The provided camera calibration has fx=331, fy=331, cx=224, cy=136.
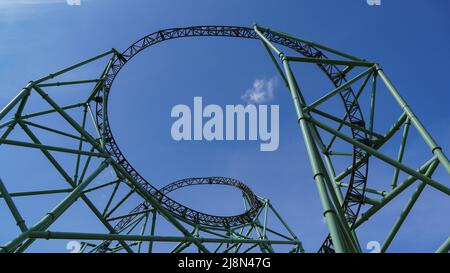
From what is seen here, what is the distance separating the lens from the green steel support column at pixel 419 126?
7.18 metres

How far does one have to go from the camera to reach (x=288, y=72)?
9234 millimetres

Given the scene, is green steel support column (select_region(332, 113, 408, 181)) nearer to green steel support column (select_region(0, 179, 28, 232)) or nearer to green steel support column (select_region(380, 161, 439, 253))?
green steel support column (select_region(380, 161, 439, 253))

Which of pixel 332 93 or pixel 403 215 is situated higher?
pixel 332 93

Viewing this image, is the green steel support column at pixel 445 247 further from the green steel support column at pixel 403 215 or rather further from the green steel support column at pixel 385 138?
the green steel support column at pixel 385 138

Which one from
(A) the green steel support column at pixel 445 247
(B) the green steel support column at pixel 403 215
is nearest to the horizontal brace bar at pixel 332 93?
(B) the green steel support column at pixel 403 215

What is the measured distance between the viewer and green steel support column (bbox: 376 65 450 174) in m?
7.18

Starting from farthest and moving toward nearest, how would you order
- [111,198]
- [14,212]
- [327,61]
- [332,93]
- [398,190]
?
1. [111,198]
2. [327,61]
3. [332,93]
4. [398,190]
5. [14,212]

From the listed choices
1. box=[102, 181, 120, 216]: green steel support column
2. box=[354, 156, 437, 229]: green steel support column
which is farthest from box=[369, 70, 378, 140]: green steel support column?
box=[102, 181, 120, 216]: green steel support column

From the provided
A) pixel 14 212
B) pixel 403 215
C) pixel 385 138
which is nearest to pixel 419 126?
pixel 403 215

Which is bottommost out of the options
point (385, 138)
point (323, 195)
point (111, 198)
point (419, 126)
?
point (323, 195)

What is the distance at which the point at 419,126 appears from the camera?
802cm

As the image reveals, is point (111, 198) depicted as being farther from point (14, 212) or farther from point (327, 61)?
point (327, 61)
